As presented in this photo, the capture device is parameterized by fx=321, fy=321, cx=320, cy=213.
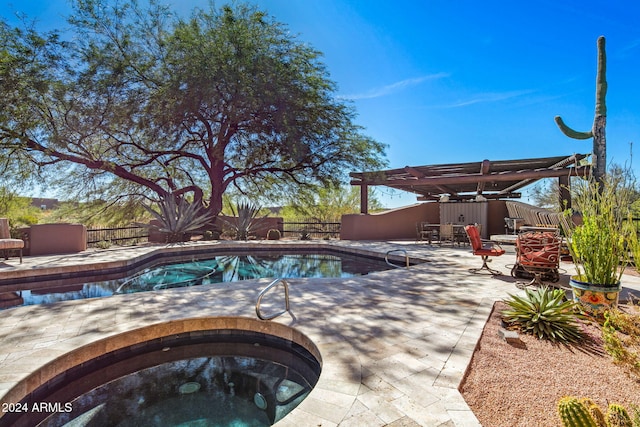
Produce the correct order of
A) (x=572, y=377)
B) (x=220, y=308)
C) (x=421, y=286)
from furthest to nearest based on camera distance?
1. (x=421, y=286)
2. (x=220, y=308)
3. (x=572, y=377)

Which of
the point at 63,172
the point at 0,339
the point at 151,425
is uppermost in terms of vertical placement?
the point at 63,172

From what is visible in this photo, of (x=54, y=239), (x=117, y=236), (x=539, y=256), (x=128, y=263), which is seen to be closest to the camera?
(x=539, y=256)

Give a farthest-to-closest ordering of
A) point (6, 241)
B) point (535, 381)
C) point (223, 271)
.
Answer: point (223, 271)
point (6, 241)
point (535, 381)

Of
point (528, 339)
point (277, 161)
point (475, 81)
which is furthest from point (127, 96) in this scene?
point (528, 339)

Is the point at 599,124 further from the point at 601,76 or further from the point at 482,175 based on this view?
the point at 482,175

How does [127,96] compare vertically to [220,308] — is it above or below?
above

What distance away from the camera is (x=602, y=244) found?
3186 millimetres

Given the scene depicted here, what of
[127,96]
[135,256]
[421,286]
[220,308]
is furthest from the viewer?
[127,96]

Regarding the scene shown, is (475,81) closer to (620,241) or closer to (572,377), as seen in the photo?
(620,241)

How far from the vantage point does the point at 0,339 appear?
302 cm

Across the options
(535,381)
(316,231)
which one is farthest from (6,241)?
(316,231)

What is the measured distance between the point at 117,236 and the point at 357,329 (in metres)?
14.0

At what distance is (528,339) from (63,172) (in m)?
15.7

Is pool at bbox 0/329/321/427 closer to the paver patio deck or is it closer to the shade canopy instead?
the paver patio deck
